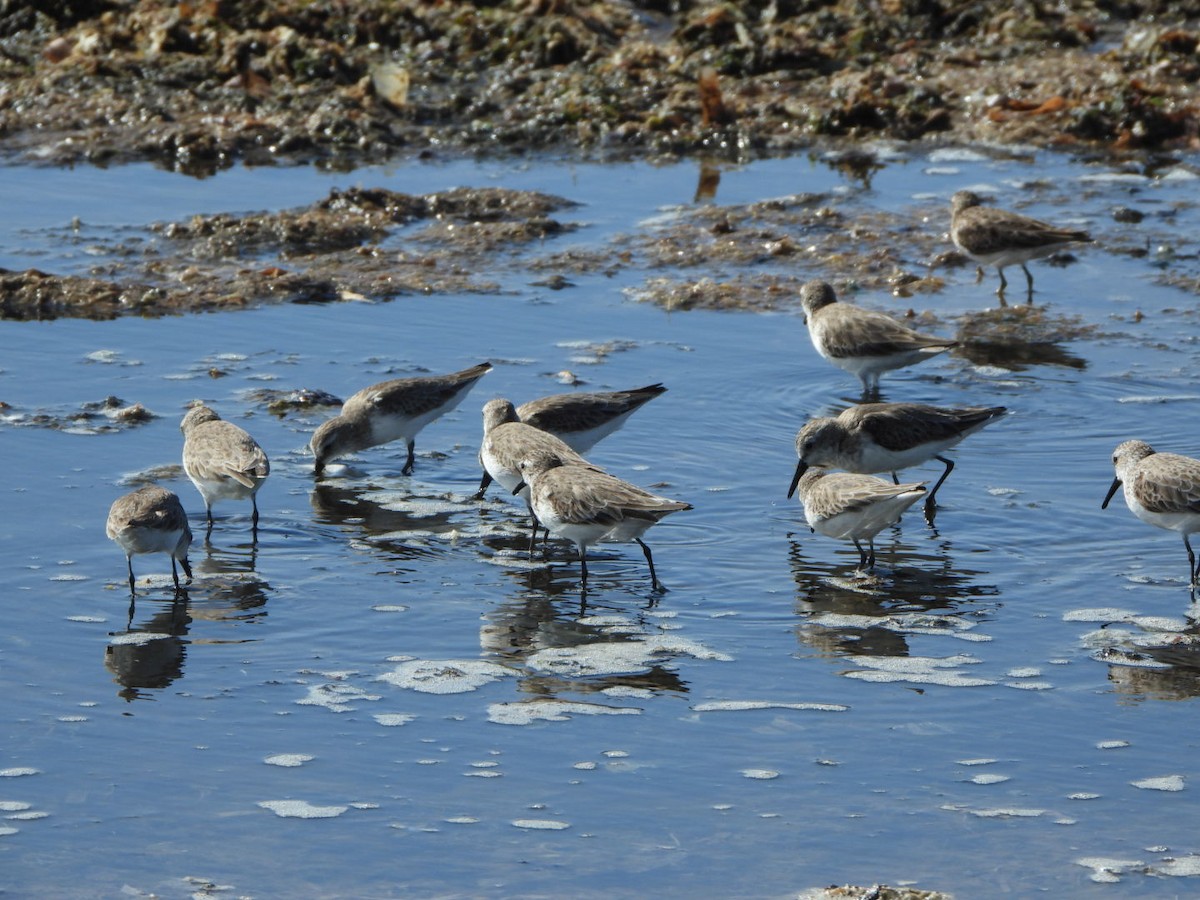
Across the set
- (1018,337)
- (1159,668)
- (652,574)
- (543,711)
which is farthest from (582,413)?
(1018,337)

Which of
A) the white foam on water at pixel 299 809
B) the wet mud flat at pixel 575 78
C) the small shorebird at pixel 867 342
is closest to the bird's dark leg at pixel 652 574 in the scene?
the white foam on water at pixel 299 809

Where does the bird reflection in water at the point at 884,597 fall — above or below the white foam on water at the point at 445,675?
above

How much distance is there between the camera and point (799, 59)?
18.9 m

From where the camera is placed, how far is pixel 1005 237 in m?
13.3

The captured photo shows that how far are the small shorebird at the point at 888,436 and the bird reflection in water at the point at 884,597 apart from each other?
63 cm

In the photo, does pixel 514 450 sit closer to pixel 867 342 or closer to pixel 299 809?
pixel 867 342

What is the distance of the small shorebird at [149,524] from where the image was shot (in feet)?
27.4

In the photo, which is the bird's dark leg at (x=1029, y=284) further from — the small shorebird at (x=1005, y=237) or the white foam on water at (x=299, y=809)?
the white foam on water at (x=299, y=809)

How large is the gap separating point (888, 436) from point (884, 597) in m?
1.56

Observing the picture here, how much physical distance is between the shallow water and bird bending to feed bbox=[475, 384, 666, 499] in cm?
33

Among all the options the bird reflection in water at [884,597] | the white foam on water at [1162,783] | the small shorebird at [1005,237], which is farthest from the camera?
the small shorebird at [1005,237]

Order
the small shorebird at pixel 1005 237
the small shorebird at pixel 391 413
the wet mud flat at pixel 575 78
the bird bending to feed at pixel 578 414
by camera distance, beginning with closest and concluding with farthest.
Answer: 1. the bird bending to feed at pixel 578 414
2. the small shorebird at pixel 391 413
3. the small shorebird at pixel 1005 237
4. the wet mud flat at pixel 575 78

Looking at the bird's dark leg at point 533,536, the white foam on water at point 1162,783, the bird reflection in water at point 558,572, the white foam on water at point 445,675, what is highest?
the bird's dark leg at point 533,536

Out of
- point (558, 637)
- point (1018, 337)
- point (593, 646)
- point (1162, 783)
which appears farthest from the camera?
point (1018, 337)
